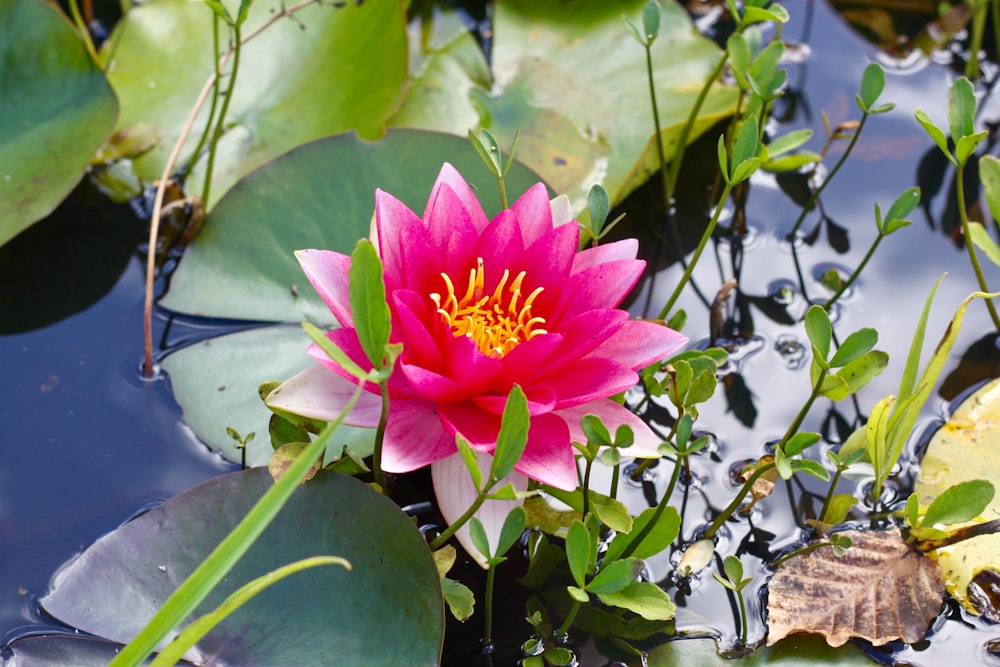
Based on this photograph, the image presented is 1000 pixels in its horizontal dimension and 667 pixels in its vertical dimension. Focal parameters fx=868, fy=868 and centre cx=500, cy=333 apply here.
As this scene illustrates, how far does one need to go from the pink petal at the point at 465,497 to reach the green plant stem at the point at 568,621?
0.55ft

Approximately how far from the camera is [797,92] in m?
2.46

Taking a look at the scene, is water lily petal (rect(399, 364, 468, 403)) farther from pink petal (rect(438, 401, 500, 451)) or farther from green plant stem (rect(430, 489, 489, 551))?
green plant stem (rect(430, 489, 489, 551))

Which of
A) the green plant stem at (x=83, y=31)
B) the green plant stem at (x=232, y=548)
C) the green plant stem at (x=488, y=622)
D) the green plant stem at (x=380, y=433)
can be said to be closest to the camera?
the green plant stem at (x=232, y=548)

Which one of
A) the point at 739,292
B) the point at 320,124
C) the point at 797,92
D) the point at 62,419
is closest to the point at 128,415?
the point at 62,419

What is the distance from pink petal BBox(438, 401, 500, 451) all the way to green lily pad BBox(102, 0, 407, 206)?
0.95 metres

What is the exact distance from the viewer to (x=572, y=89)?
2254 mm

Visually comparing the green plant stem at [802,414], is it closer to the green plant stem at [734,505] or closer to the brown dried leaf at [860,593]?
the green plant stem at [734,505]

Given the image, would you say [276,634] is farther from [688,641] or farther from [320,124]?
[320,124]

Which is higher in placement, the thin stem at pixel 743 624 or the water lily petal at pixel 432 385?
the water lily petal at pixel 432 385

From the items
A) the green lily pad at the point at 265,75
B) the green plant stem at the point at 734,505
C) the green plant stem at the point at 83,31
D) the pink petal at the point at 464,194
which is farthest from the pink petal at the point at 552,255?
the green plant stem at the point at 83,31

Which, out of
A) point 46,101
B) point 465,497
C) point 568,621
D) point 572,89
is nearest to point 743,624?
point 568,621

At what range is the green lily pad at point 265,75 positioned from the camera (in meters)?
2.04

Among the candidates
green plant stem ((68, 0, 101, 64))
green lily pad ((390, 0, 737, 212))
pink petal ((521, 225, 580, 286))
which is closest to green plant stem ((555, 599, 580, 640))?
pink petal ((521, 225, 580, 286))

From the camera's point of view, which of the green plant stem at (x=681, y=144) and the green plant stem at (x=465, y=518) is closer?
the green plant stem at (x=465, y=518)
